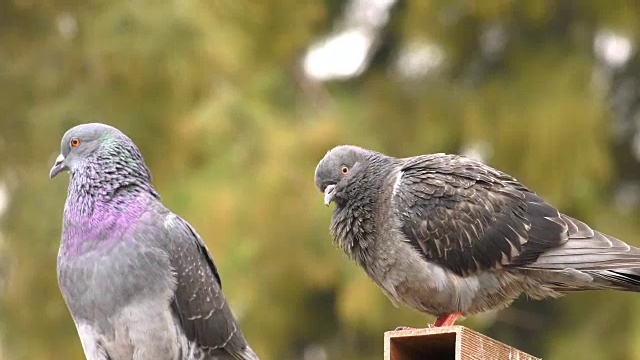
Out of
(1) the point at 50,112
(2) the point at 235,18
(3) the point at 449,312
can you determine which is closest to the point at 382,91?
(2) the point at 235,18

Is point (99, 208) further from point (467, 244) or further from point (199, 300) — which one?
point (467, 244)

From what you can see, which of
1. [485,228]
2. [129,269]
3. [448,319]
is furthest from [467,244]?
[129,269]

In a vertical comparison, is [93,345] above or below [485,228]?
below

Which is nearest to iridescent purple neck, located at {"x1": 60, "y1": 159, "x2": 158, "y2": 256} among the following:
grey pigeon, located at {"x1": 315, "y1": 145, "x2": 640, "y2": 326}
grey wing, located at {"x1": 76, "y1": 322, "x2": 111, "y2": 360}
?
grey wing, located at {"x1": 76, "y1": 322, "x2": 111, "y2": 360}

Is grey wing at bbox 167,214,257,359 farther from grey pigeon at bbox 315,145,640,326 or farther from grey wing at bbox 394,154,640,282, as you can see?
grey wing at bbox 394,154,640,282

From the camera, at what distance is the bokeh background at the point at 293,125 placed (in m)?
12.8

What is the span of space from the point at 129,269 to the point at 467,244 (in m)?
1.70

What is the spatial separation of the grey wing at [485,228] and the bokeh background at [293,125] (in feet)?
17.6

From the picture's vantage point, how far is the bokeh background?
12.8m

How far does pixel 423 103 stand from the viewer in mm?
14875

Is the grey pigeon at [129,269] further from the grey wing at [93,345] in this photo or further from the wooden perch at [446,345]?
the wooden perch at [446,345]

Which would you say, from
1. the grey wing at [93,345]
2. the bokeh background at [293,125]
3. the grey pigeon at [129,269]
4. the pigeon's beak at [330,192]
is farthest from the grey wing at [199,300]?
the bokeh background at [293,125]

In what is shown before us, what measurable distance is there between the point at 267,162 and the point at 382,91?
2636mm

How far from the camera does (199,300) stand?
6.93m
